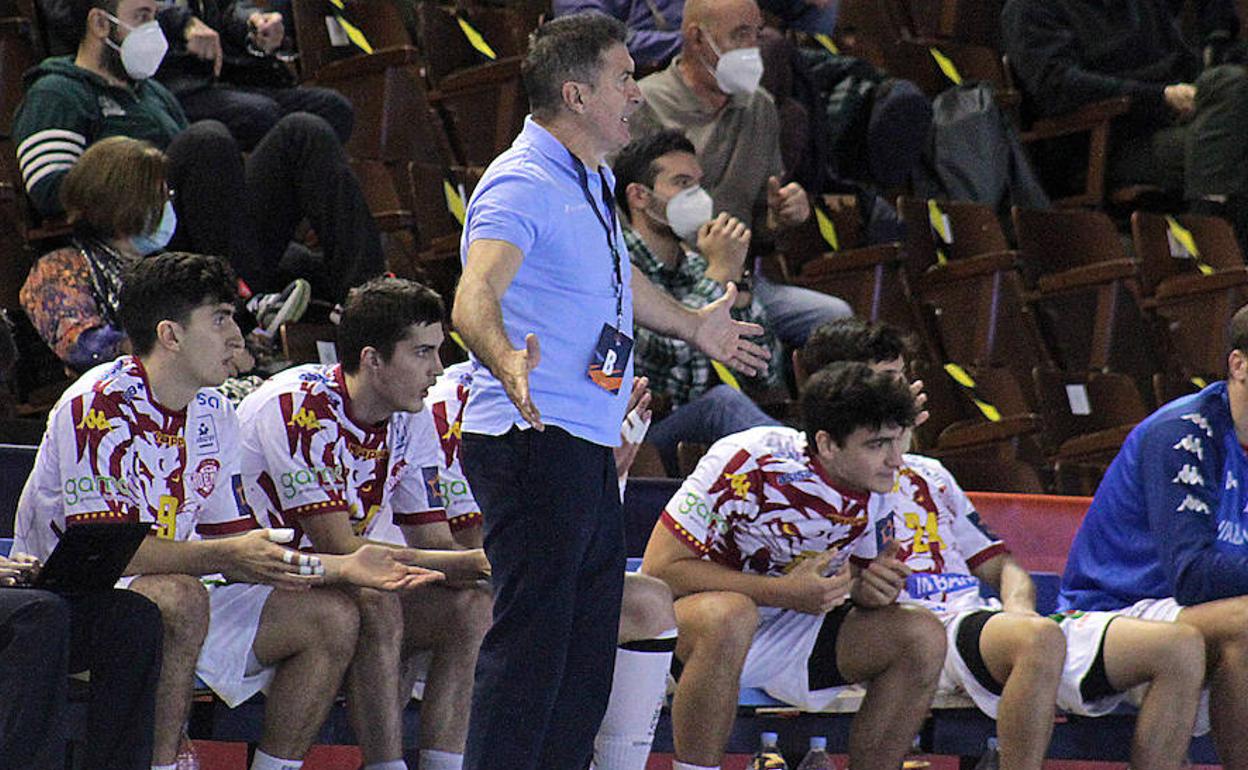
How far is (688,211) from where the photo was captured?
4973 millimetres

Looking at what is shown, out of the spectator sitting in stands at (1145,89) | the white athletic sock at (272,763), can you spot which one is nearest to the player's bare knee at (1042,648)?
the white athletic sock at (272,763)

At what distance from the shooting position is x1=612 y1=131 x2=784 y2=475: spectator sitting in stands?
16.4 ft

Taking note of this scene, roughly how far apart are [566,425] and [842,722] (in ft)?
4.51

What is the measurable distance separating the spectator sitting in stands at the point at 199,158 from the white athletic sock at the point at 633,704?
178 centimetres

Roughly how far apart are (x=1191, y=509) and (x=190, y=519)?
196 cm

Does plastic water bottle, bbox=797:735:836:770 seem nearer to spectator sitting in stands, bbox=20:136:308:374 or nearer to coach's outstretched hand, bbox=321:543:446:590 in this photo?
coach's outstretched hand, bbox=321:543:446:590

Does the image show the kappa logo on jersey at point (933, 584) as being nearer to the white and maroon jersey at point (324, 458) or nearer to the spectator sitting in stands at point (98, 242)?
the white and maroon jersey at point (324, 458)

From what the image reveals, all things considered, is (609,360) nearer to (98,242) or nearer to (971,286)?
(98,242)

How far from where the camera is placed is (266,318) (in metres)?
5.01

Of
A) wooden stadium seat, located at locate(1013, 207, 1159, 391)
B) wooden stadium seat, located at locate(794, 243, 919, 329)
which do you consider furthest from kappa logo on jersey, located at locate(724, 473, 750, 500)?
wooden stadium seat, located at locate(1013, 207, 1159, 391)

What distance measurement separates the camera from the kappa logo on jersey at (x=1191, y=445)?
4086mm

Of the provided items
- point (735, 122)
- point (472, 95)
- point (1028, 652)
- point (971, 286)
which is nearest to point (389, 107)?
point (472, 95)

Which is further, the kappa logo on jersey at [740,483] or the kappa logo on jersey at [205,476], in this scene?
the kappa logo on jersey at [740,483]

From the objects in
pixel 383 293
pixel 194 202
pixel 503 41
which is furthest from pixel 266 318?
pixel 503 41
